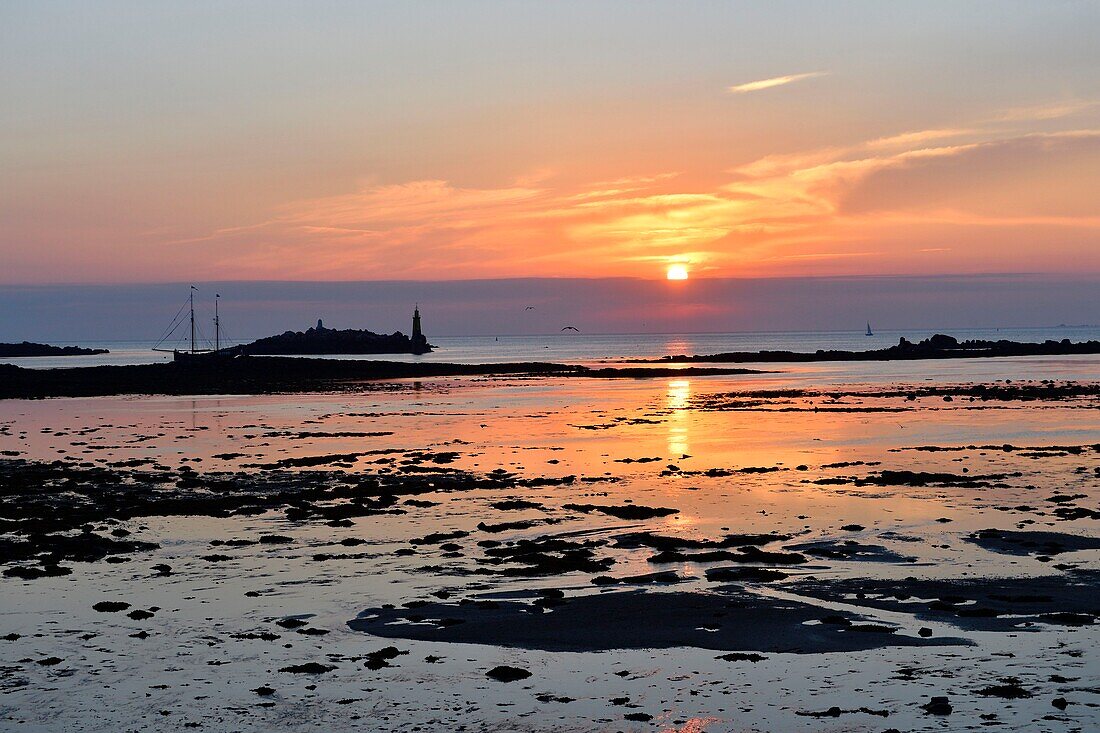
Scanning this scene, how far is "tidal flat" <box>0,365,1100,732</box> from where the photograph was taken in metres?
10.6

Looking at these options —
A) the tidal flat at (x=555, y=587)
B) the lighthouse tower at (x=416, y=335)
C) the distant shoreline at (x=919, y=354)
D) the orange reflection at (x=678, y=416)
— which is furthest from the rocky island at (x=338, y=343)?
the tidal flat at (x=555, y=587)

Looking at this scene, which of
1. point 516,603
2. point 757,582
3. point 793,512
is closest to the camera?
point 516,603

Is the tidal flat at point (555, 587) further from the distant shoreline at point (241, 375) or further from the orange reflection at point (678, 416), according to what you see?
the distant shoreline at point (241, 375)

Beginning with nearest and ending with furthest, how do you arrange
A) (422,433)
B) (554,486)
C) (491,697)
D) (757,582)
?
1. (491,697)
2. (757,582)
3. (554,486)
4. (422,433)

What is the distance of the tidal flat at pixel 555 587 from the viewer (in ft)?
34.8

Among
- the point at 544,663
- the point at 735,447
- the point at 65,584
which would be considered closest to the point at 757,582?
the point at 544,663

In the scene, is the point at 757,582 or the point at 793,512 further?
the point at 793,512

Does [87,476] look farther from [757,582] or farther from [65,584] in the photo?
[757,582]

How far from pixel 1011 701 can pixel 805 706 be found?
78.1 inches

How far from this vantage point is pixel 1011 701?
10.3 meters

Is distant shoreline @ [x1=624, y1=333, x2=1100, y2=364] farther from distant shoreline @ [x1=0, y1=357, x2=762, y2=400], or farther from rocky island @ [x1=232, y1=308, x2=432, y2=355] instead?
rocky island @ [x1=232, y1=308, x2=432, y2=355]

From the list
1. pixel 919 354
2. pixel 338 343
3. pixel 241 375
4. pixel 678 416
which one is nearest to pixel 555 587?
pixel 678 416

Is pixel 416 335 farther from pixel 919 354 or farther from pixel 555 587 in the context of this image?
pixel 555 587

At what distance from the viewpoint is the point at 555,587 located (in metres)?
15.4
